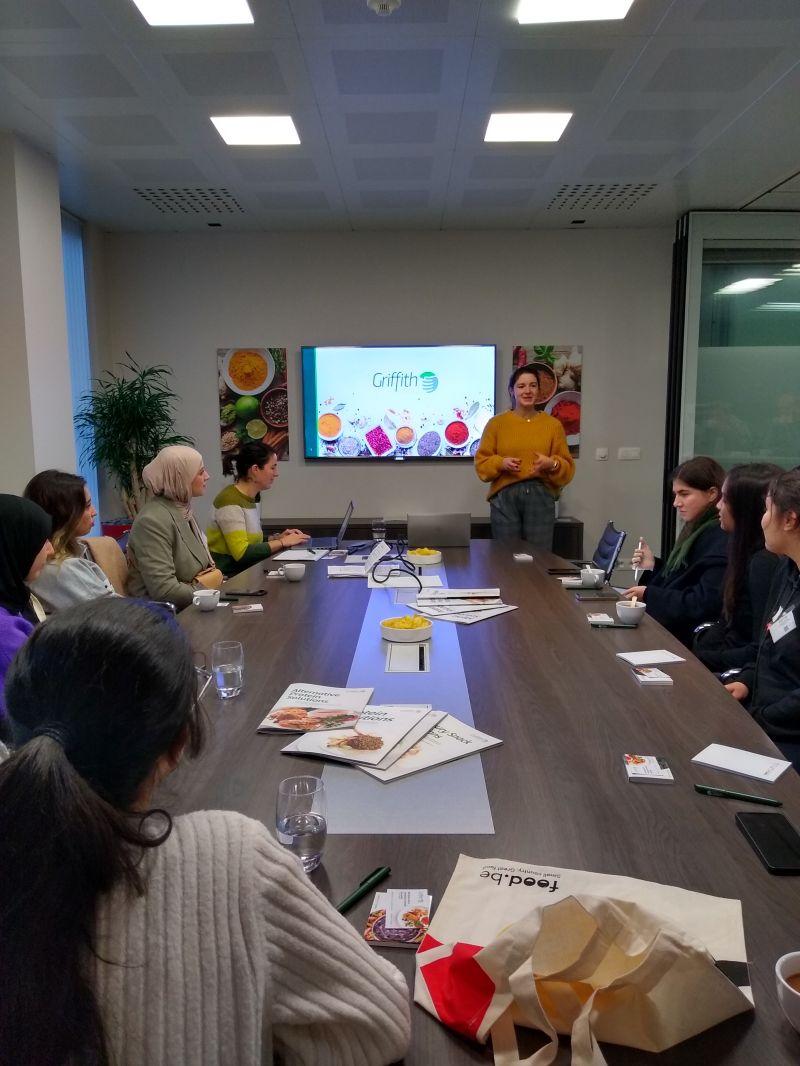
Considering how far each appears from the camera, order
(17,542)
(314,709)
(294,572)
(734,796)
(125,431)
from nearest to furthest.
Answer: (734,796) < (314,709) < (17,542) < (294,572) < (125,431)

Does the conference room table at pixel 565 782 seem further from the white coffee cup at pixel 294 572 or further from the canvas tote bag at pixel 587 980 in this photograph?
the white coffee cup at pixel 294 572

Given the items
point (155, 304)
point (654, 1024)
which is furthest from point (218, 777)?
point (155, 304)

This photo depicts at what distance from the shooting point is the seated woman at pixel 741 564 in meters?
2.49

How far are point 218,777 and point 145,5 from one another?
288 cm

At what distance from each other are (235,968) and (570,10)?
3314 mm

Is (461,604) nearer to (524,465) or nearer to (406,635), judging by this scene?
(406,635)

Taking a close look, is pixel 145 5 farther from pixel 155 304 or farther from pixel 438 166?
pixel 155 304

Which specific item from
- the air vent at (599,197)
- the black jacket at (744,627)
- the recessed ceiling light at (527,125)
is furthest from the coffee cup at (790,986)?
the air vent at (599,197)

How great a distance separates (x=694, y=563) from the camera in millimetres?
2900

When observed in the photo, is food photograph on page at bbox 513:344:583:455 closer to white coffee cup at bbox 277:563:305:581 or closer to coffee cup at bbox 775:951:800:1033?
white coffee cup at bbox 277:563:305:581

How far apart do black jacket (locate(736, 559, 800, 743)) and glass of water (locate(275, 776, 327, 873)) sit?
4.60 ft

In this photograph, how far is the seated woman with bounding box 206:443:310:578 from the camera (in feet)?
12.3

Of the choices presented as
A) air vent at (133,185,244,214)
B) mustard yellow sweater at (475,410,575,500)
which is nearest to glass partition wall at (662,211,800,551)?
mustard yellow sweater at (475,410,575,500)

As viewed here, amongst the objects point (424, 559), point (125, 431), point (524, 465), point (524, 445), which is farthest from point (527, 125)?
point (125, 431)
